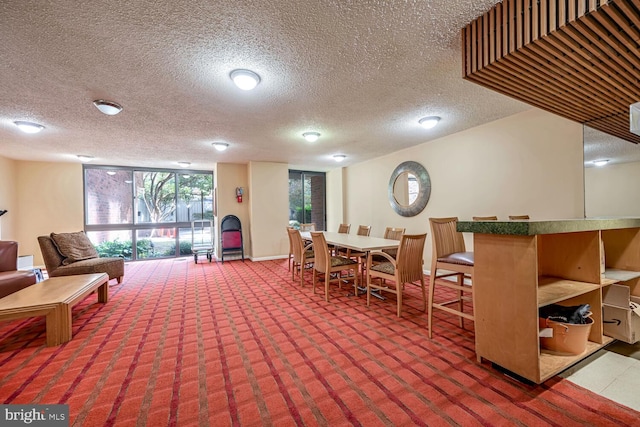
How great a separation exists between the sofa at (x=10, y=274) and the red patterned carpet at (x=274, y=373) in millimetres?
591

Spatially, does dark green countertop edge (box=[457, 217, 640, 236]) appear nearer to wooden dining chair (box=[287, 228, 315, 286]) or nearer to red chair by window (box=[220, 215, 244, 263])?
wooden dining chair (box=[287, 228, 315, 286])

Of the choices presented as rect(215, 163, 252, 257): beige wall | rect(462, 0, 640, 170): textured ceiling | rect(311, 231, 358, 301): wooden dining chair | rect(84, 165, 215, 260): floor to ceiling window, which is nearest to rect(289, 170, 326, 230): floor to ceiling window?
rect(215, 163, 252, 257): beige wall

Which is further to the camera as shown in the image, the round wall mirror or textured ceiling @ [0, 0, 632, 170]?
the round wall mirror

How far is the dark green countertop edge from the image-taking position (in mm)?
1523

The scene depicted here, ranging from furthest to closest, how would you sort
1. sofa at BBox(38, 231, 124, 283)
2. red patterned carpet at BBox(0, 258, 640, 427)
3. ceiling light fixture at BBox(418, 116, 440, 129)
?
1. sofa at BBox(38, 231, 124, 283)
2. ceiling light fixture at BBox(418, 116, 440, 129)
3. red patterned carpet at BBox(0, 258, 640, 427)

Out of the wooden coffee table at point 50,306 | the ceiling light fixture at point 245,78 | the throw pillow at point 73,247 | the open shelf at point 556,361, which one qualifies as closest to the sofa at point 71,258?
the throw pillow at point 73,247

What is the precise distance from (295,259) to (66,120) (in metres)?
3.80

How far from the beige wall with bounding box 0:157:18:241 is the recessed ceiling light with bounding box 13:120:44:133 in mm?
2793

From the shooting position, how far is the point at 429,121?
3668 mm

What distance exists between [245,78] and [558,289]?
3.00 meters

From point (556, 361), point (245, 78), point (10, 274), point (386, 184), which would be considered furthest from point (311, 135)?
point (10, 274)

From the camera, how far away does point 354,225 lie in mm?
7254

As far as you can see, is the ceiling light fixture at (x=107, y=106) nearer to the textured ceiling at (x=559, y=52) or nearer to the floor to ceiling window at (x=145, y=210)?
the textured ceiling at (x=559, y=52)

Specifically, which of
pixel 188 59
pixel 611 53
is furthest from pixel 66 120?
pixel 611 53
